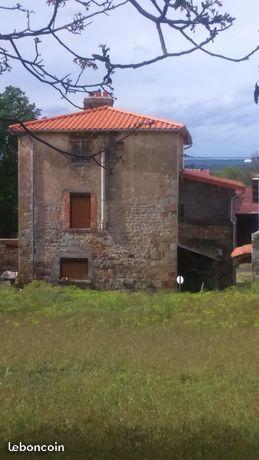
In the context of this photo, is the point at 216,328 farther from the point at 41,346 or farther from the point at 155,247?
the point at 155,247

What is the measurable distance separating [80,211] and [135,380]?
61.9 ft

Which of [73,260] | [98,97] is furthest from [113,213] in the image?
[98,97]

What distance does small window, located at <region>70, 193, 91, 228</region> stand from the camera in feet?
90.4

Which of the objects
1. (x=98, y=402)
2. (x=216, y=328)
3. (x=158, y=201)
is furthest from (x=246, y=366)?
(x=158, y=201)

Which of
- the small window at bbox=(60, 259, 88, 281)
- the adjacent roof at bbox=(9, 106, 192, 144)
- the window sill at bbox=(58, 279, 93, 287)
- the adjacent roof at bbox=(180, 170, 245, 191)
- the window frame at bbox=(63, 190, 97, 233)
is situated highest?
the adjacent roof at bbox=(9, 106, 192, 144)

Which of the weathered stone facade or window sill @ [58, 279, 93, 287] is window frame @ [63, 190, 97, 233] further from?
window sill @ [58, 279, 93, 287]

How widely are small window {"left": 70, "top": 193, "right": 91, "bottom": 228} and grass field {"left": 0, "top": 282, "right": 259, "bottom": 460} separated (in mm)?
9178

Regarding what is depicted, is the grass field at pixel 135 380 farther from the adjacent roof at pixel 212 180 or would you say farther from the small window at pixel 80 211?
the adjacent roof at pixel 212 180

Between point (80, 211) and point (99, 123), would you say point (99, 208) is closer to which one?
point (80, 211)

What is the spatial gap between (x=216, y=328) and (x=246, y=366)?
5279mm

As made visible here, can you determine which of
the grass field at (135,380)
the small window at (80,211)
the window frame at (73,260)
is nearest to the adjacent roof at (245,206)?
the small window at (80,211)

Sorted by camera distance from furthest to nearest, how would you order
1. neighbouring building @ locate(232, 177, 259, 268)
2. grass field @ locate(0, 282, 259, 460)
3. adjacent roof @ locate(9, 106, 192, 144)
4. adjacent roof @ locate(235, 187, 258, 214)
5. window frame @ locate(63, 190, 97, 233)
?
adjacent roof @ locate(235, 187, 258, 214)
neighbouring building @ locate(232, 177, 259, 268)
window frame @ locate(63, 190, 97, 233)
adjacent roof @ locate(9, 106, 192, 144)
grass field @ locate(0, 282, 259, 460)

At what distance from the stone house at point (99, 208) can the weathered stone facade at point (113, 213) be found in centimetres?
3

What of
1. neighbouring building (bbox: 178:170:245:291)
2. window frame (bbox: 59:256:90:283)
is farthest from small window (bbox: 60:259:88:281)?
neighbouring building (bbox: 178:170:245:291)
